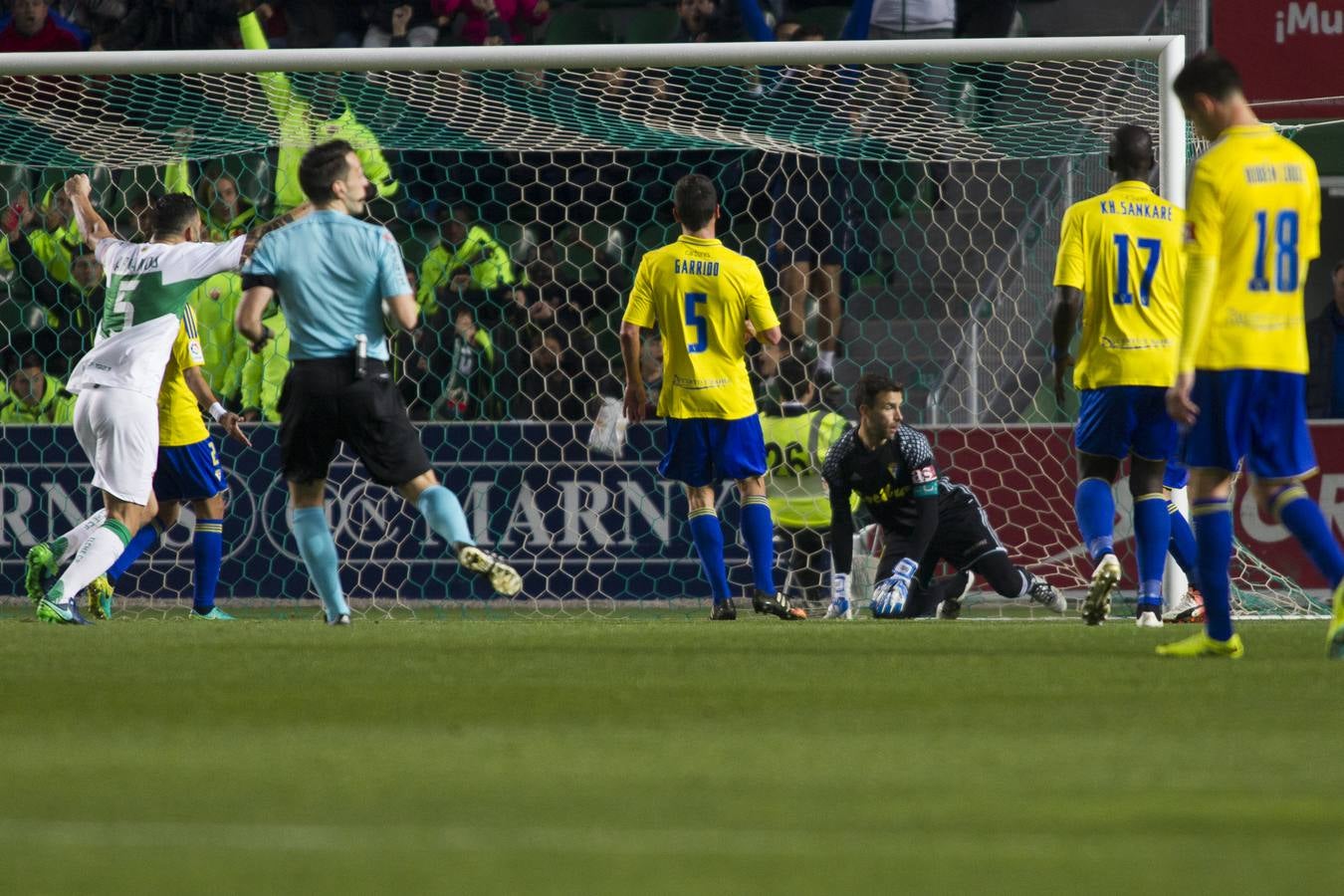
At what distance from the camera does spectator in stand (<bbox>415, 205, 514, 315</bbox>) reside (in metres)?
11.6

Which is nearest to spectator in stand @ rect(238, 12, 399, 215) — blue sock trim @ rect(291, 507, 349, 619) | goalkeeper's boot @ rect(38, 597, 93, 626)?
goalkeeper's boot @ rect(38, 597, 93, 626)

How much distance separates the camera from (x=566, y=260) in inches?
473

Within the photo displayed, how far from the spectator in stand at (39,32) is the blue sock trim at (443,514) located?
7.90 m

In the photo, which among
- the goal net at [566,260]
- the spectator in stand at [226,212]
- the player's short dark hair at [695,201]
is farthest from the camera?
the spectator in stand at [226,212]

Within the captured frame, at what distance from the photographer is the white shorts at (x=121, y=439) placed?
824 cm

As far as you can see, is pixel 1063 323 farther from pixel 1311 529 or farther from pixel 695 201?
pixel 695 201

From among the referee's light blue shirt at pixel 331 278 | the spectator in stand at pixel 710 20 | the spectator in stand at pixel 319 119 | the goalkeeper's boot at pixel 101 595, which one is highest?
the spectator in stand at pixel 710 20

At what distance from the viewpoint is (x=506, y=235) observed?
12.4 meters

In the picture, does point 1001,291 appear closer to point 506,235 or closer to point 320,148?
point 506,235

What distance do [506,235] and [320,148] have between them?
16.2 ft

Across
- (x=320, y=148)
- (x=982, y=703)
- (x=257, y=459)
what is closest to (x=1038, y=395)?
(x=257, y=459)

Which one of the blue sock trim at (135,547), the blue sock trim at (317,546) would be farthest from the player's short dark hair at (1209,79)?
the blue sock trim at (135,547)

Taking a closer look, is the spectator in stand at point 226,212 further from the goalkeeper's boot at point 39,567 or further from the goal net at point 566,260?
the goalkeeper's boot at point 39,567

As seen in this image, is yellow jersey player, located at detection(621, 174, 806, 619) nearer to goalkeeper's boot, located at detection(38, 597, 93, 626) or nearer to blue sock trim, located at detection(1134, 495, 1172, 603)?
blue sock trim, located at detection(1134, 495, 1172, 603)
